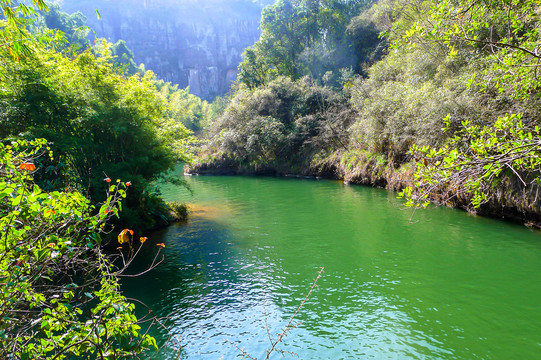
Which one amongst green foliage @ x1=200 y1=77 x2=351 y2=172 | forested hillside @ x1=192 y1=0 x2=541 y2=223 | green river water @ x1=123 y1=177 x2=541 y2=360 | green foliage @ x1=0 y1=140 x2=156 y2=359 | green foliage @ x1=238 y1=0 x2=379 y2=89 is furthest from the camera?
green foliage @ x1=238 y1=0 x2=379 y2=89

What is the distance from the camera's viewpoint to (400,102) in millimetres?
20109

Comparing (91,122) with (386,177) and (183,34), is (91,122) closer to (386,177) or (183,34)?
(386,177)

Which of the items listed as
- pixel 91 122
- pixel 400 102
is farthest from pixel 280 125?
pixel 91 122

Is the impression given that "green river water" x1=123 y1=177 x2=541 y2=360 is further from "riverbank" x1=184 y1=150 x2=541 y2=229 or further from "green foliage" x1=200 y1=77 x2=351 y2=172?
"green foliage" x1=200 y1=77 x2=351 y2=172

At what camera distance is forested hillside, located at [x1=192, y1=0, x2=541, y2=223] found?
470 centimetres

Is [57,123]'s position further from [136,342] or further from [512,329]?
[512,329]

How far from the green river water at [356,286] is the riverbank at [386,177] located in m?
0.70

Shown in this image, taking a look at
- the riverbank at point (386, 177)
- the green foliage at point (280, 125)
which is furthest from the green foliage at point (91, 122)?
the green foliage at point (280, 125)

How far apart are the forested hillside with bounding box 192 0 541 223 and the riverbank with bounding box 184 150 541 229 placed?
0.25ft

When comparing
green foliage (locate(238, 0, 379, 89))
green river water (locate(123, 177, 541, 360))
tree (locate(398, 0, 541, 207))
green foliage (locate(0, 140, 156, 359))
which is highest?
green foliage (locate(238, 0, 379, 89))

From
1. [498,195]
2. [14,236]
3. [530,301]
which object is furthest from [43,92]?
[498,195]

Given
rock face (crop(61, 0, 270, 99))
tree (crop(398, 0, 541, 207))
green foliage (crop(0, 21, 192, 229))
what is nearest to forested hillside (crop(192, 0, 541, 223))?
tree (crop(398, 0, 541, 207))

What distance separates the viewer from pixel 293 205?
1831 centimetres

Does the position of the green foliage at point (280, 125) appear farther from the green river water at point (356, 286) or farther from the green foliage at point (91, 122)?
the green foliage at point (91, 122)
